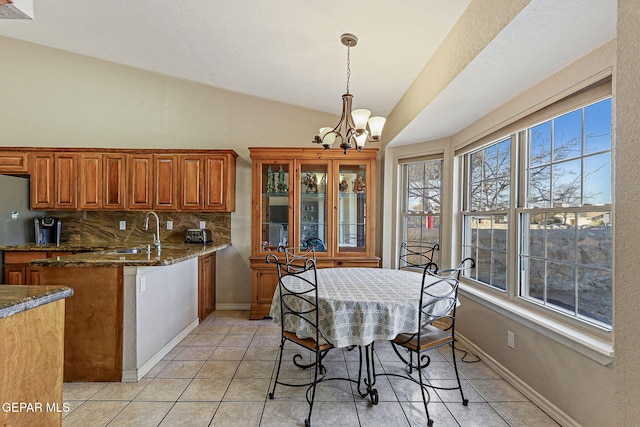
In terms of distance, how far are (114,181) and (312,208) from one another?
2.47 metres

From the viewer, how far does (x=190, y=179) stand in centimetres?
361

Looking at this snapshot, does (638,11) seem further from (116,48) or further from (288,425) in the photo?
(116,48)

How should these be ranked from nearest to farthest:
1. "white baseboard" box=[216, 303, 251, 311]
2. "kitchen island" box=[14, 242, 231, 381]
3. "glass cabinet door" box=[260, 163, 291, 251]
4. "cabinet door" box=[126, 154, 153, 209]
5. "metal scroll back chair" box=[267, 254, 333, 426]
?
A: "metal scroll back chair" box=[267, 254, 333, 426]
"kitchen island" box=[14, 242, 231, 381]
"cabinet door" box=[126, 154, 153, 209]
"glass cabinet door" box=[260, 163, 291, 251]
"white baseboard" box=[216, 303, 251, 311]

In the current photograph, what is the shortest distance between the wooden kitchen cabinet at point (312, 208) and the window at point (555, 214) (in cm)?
134

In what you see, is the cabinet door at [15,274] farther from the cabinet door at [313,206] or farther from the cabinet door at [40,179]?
the cabinet door at [313,206]

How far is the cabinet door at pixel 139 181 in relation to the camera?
358 cm

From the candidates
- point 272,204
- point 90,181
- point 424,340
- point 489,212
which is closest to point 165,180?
point 90,181

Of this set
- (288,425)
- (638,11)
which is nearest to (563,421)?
(288,425)

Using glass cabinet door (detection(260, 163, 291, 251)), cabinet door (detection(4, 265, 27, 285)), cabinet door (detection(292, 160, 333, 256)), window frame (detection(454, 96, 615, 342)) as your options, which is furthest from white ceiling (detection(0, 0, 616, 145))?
cabinet door (detection(4, 265, 27, 285))

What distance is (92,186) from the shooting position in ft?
11.7

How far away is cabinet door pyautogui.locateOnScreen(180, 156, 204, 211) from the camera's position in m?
3.60

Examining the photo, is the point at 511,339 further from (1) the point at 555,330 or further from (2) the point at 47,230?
(2) the point at 47,230

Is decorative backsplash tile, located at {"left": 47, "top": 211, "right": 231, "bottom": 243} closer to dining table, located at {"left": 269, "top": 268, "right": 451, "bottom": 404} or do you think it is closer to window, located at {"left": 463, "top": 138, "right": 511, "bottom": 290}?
dining table, located at {"left": 269, "top": 268, "right": 451, "bottom": 404}

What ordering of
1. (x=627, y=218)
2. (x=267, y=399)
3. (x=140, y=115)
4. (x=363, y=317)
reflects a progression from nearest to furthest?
1. (x=627, y=218)
2. (x=363, y=317)
3. (x=267, y=399)
4. (x=140, y=115)
